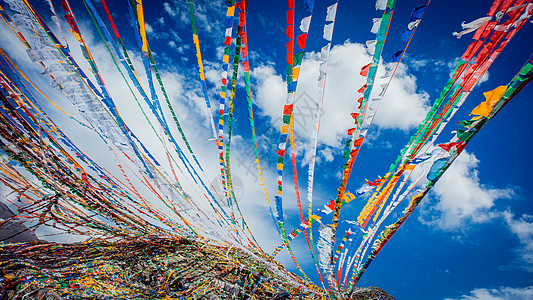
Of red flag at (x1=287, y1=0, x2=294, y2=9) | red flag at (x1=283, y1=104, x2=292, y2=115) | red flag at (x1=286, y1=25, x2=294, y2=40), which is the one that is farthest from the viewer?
red flag at (x1=283, y1=104, x2=292, y2=115)

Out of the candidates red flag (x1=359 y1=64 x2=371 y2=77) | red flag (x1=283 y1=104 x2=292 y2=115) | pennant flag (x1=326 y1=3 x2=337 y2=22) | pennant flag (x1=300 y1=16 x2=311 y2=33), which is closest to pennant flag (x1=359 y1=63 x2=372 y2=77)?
red flag (x1=359 y1=64 x2=371 y2=77)

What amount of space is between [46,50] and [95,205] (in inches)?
91.5

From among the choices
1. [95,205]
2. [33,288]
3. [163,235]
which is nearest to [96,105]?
[95,205]

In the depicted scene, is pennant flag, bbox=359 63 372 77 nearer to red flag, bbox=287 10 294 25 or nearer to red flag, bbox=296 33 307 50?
red flag, bbox=296 33 307 50

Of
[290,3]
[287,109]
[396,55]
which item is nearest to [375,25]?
[396,55]

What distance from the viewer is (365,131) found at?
2254mm

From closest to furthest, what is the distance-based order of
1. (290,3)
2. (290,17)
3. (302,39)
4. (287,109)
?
(290,3), (290,17), (302,39), (287,109)

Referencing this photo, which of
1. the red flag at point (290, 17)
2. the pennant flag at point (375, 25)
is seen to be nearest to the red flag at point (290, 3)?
the red flag at point (290, 17)

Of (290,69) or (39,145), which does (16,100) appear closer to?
(39,145)

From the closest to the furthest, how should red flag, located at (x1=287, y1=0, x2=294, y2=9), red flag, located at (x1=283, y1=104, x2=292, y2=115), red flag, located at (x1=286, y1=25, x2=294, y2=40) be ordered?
red flag, located at (x1=287, y1=0, x2=294, y2=9) < red flag, located at (x1=286, y1=25, x2=294, y2=40) < red flag, located at (x1=283, y1=104, x2=292, y2=115)

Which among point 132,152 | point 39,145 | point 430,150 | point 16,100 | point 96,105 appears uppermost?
point 430,150

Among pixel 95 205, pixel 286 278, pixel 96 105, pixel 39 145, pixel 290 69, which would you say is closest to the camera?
pixel 290 69

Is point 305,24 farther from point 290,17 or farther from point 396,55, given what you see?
point 396,55

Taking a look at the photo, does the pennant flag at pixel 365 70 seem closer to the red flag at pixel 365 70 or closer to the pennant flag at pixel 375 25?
the red flag at pixel 365 70
